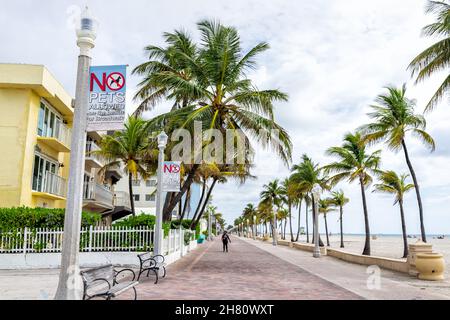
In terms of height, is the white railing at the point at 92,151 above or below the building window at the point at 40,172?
above

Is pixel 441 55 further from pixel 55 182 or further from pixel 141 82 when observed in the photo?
pixel 55 182

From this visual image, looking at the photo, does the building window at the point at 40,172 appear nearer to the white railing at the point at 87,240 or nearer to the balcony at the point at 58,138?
the balcony at the point at 58,138

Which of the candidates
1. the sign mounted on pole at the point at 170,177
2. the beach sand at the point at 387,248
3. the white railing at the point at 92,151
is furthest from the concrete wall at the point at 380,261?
the white railing at the point at 92,151

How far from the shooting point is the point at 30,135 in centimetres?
1997

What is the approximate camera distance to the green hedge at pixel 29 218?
15023 mm

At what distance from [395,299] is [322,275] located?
4.99m

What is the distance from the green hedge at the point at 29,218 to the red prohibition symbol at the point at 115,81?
35.9 feet

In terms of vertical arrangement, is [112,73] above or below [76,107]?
above

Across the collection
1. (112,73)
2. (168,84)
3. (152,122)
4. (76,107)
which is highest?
(168,84)

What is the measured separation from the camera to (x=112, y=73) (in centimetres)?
629

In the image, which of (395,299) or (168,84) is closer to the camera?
(395,299)

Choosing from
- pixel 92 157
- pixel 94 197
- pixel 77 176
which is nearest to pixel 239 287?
pixel 77 176

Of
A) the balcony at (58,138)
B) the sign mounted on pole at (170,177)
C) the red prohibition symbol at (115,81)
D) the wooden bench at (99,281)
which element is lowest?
the wooden bench at (99,281)
